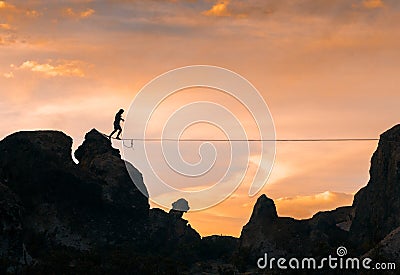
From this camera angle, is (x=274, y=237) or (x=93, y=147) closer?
(x=274, y=237)

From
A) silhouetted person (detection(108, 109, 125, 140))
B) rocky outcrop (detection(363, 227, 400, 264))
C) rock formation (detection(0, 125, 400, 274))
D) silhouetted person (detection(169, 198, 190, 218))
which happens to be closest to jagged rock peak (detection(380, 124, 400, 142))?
rock formation (detection(0, 125, 400, 274))

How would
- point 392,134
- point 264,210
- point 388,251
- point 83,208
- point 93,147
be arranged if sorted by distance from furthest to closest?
1. point 93,147
2. point 264,210
3. point 392,134
4. point 83,208
5. point 388,251

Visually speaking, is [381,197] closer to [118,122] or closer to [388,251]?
[388,251]

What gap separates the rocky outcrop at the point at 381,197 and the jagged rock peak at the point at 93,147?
22431 millimetres

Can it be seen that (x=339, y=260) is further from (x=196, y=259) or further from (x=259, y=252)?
(x=196, y=259)

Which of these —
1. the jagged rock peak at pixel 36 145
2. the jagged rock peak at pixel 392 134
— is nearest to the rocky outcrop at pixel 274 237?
the jagged rock peak at pixel 392 134

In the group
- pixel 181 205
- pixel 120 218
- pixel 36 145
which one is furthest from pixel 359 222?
pixel 36 145

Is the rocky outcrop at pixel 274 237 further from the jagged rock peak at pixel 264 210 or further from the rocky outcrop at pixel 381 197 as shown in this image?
the rocky outcrop at pixel 381 197

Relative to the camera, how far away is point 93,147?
57.5 meters

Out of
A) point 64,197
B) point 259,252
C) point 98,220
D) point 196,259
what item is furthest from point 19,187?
point 259,252

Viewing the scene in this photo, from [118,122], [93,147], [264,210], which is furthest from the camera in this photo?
[93,147]

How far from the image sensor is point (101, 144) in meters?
57.3

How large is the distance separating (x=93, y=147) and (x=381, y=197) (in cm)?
2576

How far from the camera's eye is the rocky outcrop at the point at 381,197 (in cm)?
4862
